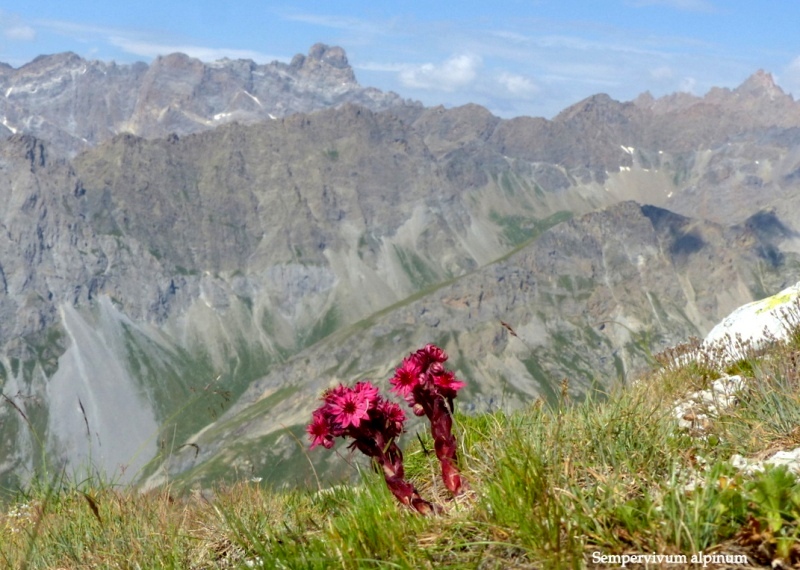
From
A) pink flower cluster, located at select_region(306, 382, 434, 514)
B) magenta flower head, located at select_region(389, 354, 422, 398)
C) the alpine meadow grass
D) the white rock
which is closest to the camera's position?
the alpine meadow grass

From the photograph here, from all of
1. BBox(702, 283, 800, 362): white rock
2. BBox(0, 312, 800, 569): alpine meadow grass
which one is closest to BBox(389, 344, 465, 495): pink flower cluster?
BBox(0, 312, 800, 569): alpine meadow grass

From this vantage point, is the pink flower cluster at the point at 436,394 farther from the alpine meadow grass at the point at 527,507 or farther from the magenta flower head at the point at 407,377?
the alpine meadow grass at the point at 527,507

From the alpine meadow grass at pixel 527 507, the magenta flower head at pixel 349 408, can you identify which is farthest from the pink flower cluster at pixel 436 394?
the magenta flower head at pixel 349 408

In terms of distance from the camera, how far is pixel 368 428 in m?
6.64

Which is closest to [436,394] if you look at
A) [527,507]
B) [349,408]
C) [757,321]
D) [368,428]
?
[368,428]

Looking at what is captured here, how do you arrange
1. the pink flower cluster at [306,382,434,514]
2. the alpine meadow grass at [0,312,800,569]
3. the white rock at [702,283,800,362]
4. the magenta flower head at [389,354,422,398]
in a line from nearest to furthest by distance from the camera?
the alpine meadow grass at [0,312,800,569], the pink flower cluster at [306,382,434,514], the magenta flower head at [389,354,422,398], the white rock at [702,283,800,362]

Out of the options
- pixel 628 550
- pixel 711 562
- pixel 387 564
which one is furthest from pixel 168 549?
pixel 711 562

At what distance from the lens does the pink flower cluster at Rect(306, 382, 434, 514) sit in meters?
6.37

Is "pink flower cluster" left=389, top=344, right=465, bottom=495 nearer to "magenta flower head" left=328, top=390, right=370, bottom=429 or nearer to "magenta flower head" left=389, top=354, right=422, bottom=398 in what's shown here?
"magenta flower head" left=389, top=354, right=422, bottom=398

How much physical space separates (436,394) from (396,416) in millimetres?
415

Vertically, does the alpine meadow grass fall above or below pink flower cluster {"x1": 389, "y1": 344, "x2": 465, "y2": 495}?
below

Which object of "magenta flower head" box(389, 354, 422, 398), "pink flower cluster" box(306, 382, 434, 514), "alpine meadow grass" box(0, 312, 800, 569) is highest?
"magenta flower head" box(389, 354, 422, 398)

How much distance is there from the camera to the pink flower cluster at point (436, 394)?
6.78 metres

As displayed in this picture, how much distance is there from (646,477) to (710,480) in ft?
2.83
